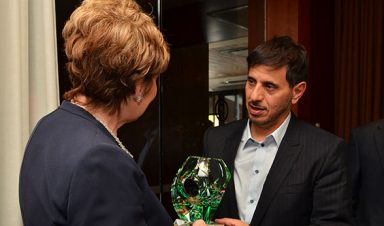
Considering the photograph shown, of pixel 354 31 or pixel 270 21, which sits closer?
pixel 270 21

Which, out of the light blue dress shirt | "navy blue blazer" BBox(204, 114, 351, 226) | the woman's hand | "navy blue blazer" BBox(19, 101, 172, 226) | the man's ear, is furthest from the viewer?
the man's ear

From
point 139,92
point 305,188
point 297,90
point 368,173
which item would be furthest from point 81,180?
point 368,173

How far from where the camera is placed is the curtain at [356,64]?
12.3ft

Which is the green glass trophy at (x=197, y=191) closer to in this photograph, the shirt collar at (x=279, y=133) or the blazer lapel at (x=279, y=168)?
the blazer lapel at (x=279, y=168)

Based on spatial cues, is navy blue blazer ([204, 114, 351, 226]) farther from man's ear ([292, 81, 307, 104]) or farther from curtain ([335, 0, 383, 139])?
curtain ([335, 0, 383, 139])

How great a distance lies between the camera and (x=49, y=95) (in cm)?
177

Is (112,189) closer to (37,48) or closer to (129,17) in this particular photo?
(129,17)

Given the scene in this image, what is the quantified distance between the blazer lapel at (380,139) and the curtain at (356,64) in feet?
6.04

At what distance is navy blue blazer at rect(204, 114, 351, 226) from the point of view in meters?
1.63

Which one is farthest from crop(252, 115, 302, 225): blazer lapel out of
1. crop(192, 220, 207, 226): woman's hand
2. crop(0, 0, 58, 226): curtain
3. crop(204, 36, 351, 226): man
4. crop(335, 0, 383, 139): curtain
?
crop(335, 0, 383, 139): curtain

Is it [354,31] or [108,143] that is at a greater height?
[354,31]

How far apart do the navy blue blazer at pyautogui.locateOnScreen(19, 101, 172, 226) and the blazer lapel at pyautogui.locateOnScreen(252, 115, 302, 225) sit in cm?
77

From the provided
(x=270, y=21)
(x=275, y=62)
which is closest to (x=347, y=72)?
(x=270, y=21)

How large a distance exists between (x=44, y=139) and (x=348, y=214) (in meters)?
1.20
